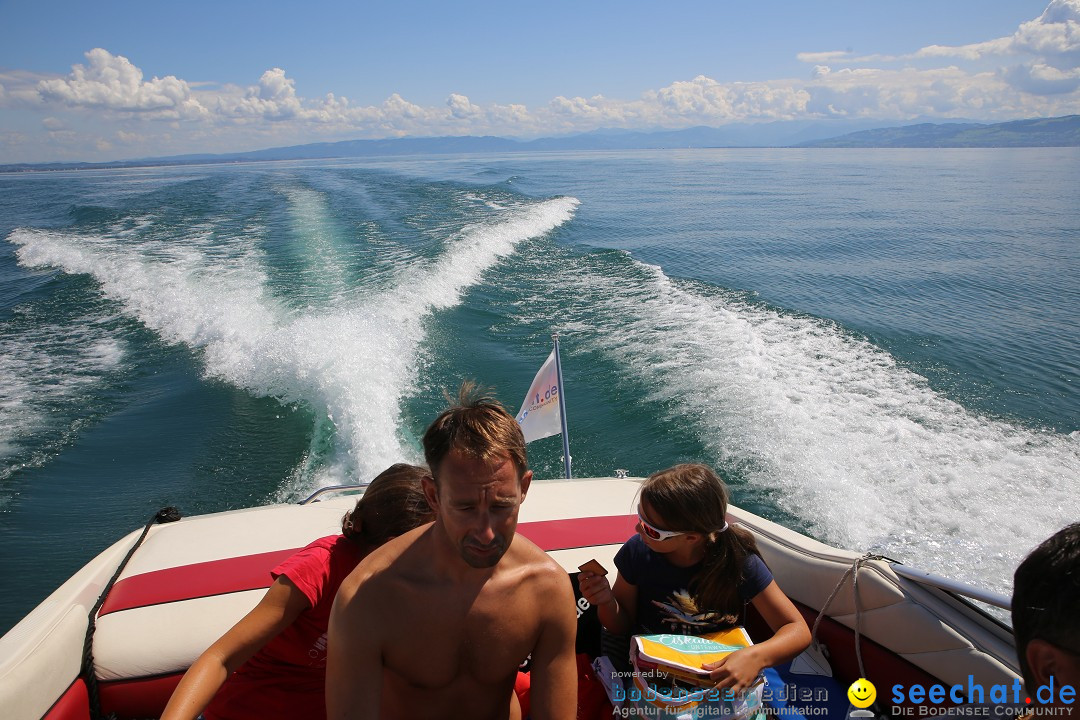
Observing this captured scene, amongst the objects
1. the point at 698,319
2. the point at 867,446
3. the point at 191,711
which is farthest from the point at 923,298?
the point at 191,711

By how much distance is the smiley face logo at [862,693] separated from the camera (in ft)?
7.25

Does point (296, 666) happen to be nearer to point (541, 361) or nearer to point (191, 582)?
point (191, 582)

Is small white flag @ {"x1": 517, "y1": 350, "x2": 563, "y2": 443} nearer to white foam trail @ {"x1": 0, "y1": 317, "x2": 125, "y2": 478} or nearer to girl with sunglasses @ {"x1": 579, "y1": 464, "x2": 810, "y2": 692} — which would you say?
girl with sunglasses @ {"x1": 579, "y1": 464, "x2": 810, "y2": 692}

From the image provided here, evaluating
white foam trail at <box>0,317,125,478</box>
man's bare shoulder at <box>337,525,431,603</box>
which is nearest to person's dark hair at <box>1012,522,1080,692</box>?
man's bare shoulder at <box>337,525,431,603</box>

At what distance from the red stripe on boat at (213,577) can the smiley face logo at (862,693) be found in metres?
1.19

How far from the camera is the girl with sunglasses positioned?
2039 millimetres

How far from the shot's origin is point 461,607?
5.14ft

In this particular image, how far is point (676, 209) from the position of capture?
79.4ft

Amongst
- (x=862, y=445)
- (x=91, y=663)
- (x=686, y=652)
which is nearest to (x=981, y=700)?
(x=686, y=652)

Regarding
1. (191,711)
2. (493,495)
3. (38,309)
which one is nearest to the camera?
(493,495)

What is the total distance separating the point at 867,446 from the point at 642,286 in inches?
251

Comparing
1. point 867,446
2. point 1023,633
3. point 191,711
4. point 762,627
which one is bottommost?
point 867,446

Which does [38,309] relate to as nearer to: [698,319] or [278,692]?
[698,319]

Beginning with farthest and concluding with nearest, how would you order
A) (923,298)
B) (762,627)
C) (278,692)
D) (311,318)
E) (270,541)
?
(923,298)
(311,318)
(270,541)
(762,627)
(278,692)
